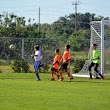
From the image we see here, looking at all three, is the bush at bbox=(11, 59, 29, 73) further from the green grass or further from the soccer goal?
the green grass

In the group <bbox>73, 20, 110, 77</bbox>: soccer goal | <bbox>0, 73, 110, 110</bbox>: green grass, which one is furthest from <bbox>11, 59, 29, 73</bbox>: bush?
<bbox>0, 73, 110, 110</bbox>: green grass

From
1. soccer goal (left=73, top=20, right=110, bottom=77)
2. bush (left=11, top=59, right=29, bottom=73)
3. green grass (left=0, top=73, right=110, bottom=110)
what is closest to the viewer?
green grass (left=0, top=73, right=110, bottom=110)

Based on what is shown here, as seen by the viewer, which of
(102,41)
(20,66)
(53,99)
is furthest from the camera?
(20,66)

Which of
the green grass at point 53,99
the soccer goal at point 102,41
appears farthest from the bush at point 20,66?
the green grass at point 53,99

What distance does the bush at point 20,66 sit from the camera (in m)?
33.5

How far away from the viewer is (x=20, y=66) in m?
33.7

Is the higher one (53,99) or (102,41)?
(102,41)

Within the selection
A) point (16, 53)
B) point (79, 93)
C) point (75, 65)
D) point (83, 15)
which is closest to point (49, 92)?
point (79, 93)

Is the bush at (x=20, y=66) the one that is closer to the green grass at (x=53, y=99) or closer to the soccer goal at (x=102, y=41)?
the soccer goal at (x=102, y=41)

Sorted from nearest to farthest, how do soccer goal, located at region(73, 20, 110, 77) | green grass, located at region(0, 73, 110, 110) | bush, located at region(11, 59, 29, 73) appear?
green grass, located at region(0, 73, 110, 110)
soccer goal, located at region(73, 20, 110, 77)
bush, located at region(11, 59, 29, 73)

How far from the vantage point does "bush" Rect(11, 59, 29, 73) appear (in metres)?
33.5

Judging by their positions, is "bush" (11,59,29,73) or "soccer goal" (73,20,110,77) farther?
"bush" (11,59,29,73)

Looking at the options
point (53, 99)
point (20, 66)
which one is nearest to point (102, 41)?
point (20, 66)

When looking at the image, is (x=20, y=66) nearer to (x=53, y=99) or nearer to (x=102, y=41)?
(x=102, y=41)
